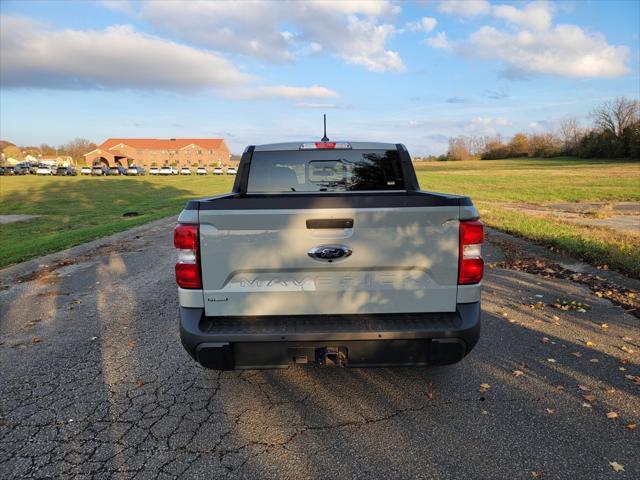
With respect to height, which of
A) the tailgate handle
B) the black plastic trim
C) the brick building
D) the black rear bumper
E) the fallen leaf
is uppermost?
the brick building

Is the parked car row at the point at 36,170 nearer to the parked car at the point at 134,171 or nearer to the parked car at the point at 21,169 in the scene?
the parked car at the point at 21,169

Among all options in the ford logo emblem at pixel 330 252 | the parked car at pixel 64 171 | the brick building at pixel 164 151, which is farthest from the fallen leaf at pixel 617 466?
the brick building at pixel 164 151

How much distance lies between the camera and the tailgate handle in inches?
108

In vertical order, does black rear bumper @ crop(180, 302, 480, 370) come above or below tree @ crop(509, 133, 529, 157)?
below

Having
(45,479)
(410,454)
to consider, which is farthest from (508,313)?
(45,479)

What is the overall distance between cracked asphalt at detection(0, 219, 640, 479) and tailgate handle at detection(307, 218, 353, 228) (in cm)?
138

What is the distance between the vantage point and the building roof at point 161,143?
116775 millimetres

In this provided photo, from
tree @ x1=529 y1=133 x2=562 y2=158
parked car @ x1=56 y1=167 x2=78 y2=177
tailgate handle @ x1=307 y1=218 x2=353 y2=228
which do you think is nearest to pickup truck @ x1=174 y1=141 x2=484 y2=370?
tailgate handle @ x1=307 y1=218 x2=353 y2=228

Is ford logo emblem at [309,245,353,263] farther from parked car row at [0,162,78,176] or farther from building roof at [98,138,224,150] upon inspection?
building roof at [98,138,224,150]

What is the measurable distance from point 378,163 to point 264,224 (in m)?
1.87

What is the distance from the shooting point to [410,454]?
105 inches

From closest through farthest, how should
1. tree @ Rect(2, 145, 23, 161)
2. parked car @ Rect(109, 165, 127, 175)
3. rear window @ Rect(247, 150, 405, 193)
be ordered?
1. rear window @ Rect(247, 150, 405, 193)
2. parked car @ Rect(109, 165, 127, 175)
3. tree @ Rect(2, 145, 23, 161)

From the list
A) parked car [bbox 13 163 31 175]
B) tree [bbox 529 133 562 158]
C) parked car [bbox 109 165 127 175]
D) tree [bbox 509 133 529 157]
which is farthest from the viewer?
tree [bbox 509 133 529 157]

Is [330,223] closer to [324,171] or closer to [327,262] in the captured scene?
[327,262]
